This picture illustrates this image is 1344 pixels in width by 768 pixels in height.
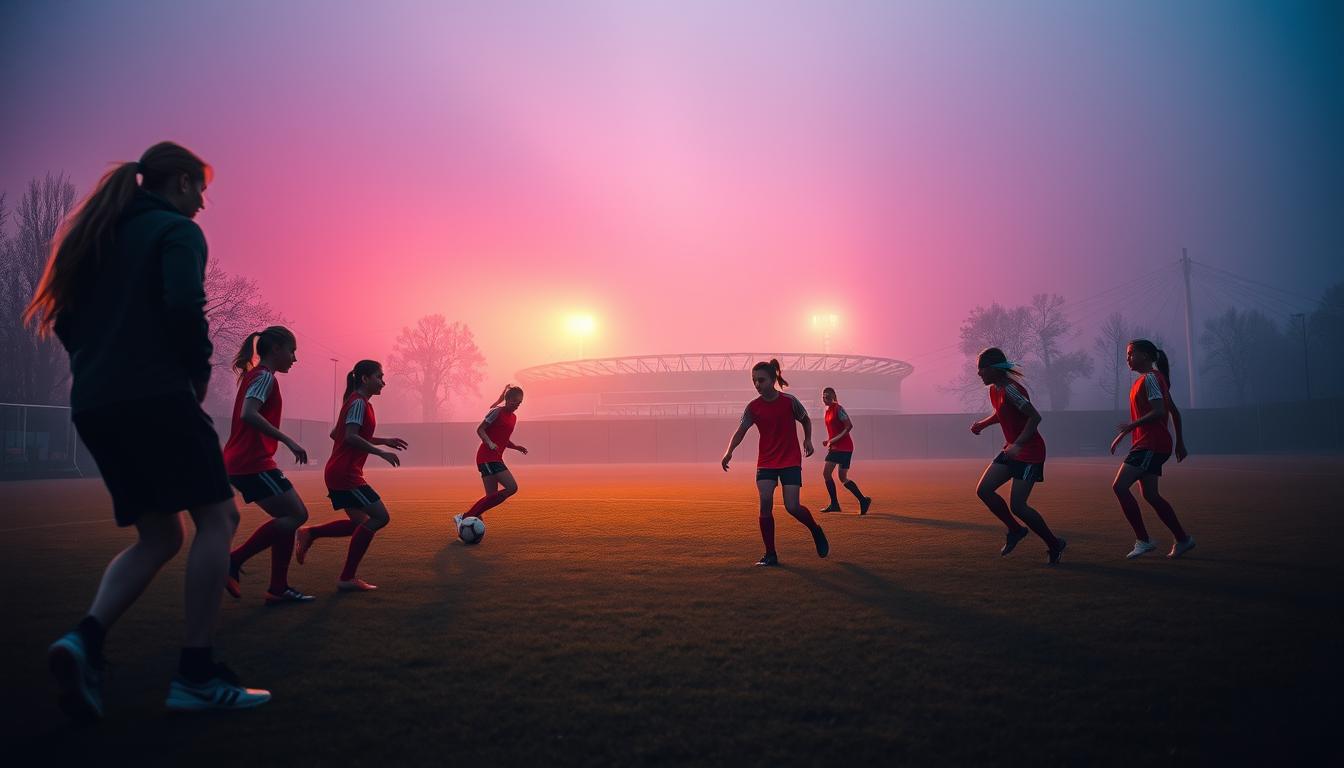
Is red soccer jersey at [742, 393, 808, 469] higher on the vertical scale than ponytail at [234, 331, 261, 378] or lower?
lower

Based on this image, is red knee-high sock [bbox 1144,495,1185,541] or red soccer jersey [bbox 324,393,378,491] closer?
red soccer jersey [bbox 324,393,378,491]

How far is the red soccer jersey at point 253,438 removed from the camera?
5551 mm

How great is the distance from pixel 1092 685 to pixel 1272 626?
195 cm

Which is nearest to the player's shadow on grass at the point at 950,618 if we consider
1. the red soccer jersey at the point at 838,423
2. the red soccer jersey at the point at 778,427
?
the red soccer jersey at the point at 778,427

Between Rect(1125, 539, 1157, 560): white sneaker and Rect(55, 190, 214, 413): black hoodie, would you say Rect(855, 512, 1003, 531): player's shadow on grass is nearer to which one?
Rect(1125, 539, 1157, 560): white sneaker

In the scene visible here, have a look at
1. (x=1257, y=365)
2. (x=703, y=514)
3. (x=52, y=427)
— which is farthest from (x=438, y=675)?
(x=1257, y=365)

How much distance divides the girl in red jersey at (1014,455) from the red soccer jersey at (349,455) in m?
5.68

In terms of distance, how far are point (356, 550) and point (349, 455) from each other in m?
0.83

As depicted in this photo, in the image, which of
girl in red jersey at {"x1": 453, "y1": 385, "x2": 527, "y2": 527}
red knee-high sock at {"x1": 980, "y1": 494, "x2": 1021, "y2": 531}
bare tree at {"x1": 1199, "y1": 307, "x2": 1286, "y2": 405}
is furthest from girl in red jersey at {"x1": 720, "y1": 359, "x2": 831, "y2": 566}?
bare tree at {"x1": 1199, "y1": 307, "x2": 1286, "y2": 405}

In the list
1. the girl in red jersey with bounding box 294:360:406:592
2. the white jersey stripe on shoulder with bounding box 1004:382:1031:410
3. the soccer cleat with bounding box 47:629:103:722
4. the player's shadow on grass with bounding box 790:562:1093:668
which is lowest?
the player's shadow on grass with bounding box 790:562:1093:668

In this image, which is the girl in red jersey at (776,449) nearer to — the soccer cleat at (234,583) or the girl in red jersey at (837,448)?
the soccer cleat at (234,583)

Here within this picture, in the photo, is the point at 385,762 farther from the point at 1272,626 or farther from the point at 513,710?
the point at 1272,626

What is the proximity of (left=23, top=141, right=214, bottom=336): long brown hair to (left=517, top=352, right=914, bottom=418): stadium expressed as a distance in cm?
7198

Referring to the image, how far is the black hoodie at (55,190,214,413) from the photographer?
3016 mm
